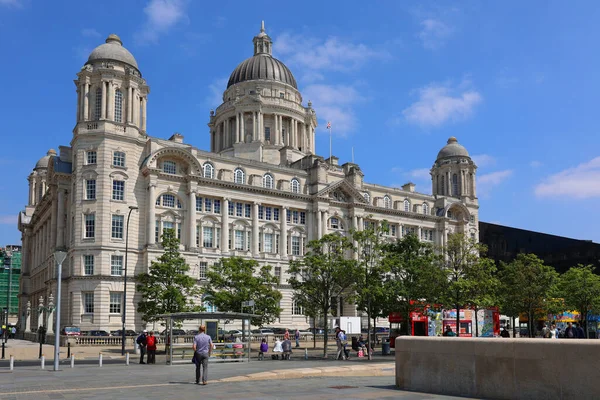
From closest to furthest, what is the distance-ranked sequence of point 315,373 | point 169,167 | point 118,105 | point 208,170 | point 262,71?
point 315,373
point 118,105
point 169,167
point 208,170
point 262,71

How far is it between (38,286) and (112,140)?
3645 centimetres

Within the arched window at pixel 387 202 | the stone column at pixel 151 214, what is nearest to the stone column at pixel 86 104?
the stone column at pixel 151 214

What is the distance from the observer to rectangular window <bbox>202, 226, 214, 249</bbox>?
77125 mm

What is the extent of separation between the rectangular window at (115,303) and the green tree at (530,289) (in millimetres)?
39909

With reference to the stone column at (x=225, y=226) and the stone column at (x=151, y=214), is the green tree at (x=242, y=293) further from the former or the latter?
the stone column at (x=225, y=226)

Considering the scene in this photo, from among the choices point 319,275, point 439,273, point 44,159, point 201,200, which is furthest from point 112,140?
point 44,159

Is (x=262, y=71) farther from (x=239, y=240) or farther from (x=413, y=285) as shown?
(x=413, y=285)

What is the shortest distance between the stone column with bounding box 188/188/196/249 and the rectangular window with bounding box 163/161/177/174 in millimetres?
3264

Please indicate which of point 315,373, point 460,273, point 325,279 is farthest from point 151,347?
point 460,273

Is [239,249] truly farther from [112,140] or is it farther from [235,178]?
[112,140]

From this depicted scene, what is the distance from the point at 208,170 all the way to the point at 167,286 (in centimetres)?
2389

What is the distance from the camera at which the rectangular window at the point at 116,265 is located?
69.2 metres

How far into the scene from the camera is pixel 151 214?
71938mm

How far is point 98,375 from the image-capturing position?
2505 cm
